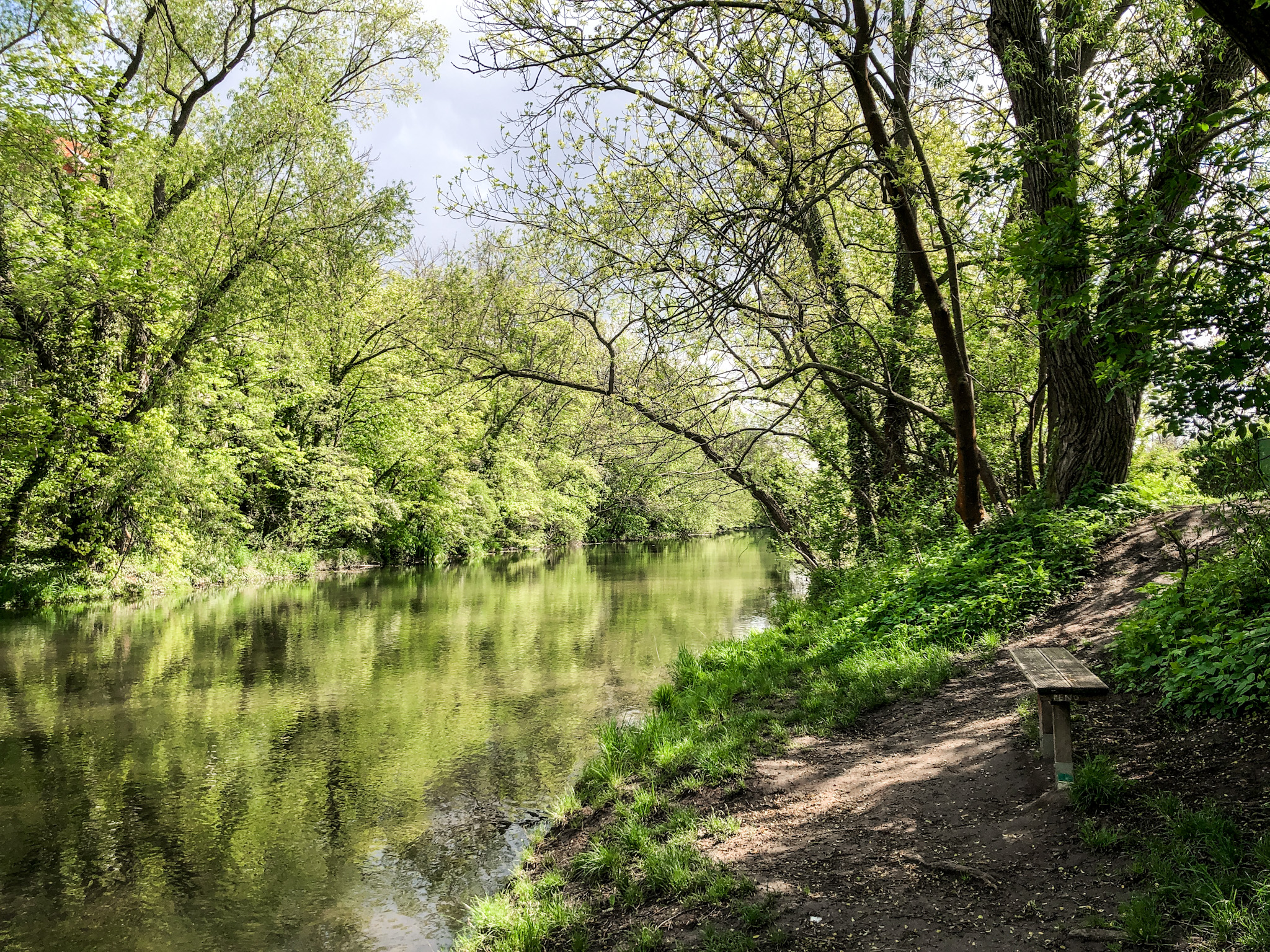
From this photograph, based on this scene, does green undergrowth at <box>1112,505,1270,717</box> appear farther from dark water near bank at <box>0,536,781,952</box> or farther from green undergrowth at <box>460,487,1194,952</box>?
dark water near bank at <box>0,536,781,952</box>

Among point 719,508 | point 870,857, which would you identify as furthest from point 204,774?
point 719,508

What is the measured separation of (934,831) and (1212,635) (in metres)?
2.08

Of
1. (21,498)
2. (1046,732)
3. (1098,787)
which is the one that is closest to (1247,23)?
(1098,787)

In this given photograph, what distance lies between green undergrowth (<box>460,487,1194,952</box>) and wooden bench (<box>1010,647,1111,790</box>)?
185 centimetres

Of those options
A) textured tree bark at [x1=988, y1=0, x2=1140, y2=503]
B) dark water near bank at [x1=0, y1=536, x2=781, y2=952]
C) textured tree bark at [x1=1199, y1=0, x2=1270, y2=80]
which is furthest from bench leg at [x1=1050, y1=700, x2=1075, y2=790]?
dark water near bank at [x1=0, y1=536, x2=781, y2=952]

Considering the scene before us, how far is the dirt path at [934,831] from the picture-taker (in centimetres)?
333

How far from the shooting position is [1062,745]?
4.02 meters

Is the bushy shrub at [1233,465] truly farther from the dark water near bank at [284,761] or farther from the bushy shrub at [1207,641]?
the dark water near bank at [284,761]

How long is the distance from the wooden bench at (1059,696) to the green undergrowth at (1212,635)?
59 cm

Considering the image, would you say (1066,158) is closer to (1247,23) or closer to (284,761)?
(1247,23)

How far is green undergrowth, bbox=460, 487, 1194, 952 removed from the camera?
453cm

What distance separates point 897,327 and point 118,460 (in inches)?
670

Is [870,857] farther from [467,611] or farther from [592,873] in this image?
[467,611]

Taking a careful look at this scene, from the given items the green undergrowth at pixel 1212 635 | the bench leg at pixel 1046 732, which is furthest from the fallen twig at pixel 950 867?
the green undergrowth at pixel 1212 635
